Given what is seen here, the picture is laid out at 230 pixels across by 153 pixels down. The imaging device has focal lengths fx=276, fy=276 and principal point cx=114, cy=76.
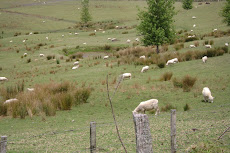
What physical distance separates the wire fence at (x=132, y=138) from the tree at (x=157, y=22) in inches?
631

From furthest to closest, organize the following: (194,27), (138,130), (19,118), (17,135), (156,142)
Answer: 1. (194,27)
2. (19,118)
3. (17,135)
4. (156,142)
5. (138,130)

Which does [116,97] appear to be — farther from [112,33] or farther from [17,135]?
[112,33]

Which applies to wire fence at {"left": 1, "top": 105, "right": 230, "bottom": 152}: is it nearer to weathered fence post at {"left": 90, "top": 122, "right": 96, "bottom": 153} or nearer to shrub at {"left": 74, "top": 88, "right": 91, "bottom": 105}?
weathered fence post at {"left": 90, "top": 122, "right": 96, "bottom": 153}

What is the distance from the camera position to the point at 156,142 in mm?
7430

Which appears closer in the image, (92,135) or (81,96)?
(92,135)

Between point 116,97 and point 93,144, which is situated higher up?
point 93,144

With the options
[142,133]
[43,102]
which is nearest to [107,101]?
[43,102]

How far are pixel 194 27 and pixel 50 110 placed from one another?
31884mm

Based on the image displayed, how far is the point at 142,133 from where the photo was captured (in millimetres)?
4594

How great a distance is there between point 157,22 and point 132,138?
18825mm

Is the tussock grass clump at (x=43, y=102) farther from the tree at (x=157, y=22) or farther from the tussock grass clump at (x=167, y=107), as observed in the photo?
the tree at (x=157, y=22)

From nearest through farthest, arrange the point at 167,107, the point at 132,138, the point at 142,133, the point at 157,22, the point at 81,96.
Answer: the point at 142,133 → the point at 132,138 → the point at 167,107 → the point at 81,96 → the point at 157,22

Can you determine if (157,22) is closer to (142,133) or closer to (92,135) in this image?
(92,135)

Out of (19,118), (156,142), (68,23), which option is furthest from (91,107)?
(68,23)
